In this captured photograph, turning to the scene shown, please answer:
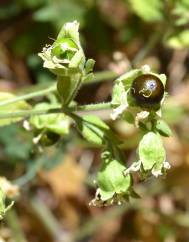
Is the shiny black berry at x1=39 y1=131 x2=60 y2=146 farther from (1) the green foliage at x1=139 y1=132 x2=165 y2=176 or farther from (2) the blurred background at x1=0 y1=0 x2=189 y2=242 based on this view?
(2) the blurred background at x1=0 y1=0 x2=189 y2=242

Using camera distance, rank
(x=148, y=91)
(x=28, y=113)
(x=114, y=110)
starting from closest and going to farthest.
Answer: (x=148, y=91), (x=114, y=110), (x=28, y=113)

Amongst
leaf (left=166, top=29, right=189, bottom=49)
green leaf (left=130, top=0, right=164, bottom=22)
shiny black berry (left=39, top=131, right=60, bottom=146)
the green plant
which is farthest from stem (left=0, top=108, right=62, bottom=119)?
green leaf (left=130, top=0, right=164, bottom=22)

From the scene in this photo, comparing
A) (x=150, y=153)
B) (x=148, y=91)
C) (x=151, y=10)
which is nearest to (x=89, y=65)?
(x=148, y=91)

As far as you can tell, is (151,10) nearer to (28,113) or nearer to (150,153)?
(28,113)

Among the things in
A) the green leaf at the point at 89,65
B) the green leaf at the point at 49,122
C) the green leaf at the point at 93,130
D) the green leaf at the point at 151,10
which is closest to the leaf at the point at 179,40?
the green leaf at the point at 151,10

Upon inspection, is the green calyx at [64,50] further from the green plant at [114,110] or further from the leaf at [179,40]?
the leaf at [179,40]
